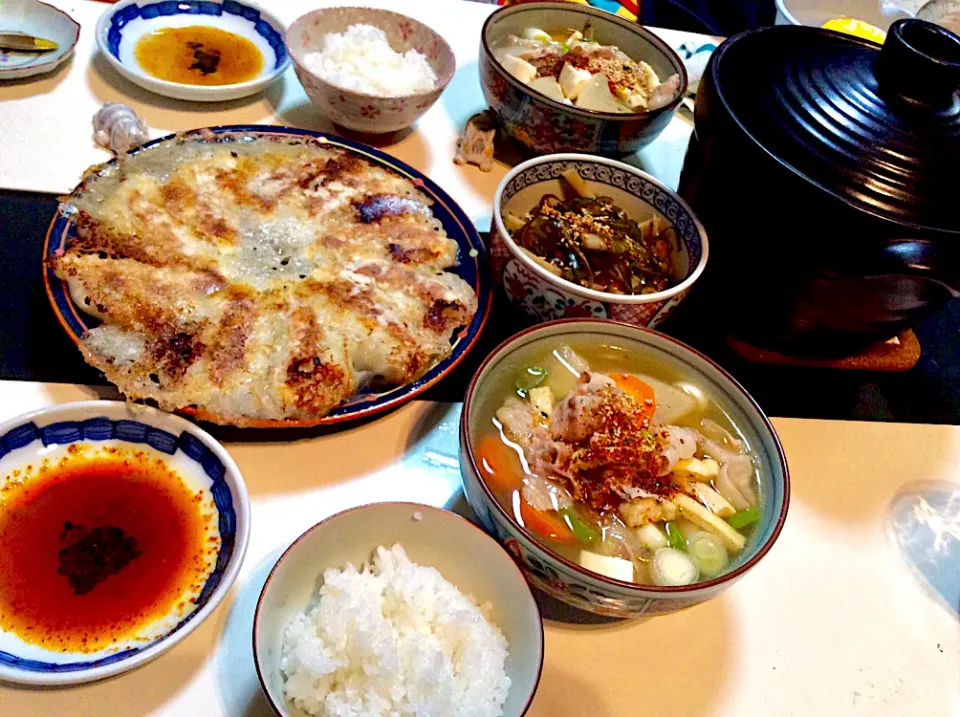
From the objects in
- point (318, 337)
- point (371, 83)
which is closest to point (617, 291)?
point (318, 337)

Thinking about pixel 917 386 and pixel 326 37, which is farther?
pixel 326 37

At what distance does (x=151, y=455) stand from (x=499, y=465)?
668mm

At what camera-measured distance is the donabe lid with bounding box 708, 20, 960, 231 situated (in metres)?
1.43

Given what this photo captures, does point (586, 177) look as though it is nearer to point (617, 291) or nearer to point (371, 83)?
point (617, 291)

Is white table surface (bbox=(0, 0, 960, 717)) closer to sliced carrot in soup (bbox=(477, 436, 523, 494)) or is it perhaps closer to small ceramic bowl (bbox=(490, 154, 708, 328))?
sliced carrot in soup (bbox=(477, 436, 523, 494))

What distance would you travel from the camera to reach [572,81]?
214 cm

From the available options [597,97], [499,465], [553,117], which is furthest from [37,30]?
[499,465]

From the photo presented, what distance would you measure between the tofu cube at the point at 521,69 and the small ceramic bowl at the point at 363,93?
18cm

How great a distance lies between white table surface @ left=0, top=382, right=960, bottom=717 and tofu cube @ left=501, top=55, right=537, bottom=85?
1.12m

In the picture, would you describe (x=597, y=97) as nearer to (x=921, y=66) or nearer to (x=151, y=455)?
(x=921, y=66)

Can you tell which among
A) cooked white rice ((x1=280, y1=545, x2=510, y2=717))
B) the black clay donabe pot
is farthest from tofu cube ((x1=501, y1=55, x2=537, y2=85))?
cooked white rice ((x1=280, y1=545, x2=510, y2=717))

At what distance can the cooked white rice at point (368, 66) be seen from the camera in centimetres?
215

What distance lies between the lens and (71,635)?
111cm

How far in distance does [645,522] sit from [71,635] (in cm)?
99
